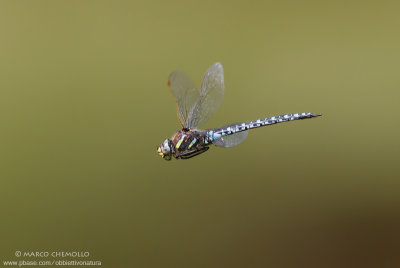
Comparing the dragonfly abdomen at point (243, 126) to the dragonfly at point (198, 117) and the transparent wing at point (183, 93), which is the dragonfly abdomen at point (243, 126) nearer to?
the dragonfly at point (198, 117)

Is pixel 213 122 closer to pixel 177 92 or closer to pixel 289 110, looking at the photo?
pixel 289 110

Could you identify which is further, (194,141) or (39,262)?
(39,262)

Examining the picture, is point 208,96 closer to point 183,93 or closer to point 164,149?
point 183,93

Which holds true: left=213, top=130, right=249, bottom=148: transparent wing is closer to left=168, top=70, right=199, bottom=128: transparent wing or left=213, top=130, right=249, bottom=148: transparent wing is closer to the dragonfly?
the dragonfly

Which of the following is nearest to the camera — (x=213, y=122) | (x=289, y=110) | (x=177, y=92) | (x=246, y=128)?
(x=177, y=92)

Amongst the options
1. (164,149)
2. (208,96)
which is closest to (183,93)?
(208,96)

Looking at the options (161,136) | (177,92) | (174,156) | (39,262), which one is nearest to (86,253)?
(39,262)

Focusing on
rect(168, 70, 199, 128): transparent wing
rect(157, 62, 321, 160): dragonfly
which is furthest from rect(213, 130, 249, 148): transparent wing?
rect(168, 70, 199, 128): transparent wing
